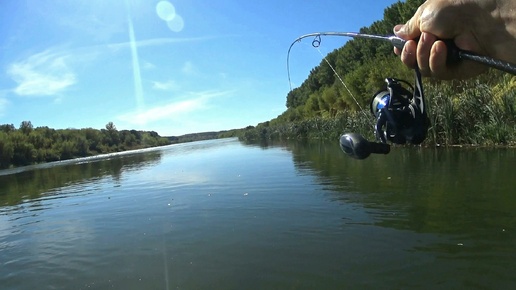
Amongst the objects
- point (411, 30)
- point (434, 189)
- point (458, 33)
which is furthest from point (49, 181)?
point (458, 33)

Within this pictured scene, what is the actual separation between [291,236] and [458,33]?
4083 millimetres

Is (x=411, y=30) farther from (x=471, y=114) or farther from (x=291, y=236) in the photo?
(x=471, y=114)

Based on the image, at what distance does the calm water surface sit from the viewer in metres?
3.98

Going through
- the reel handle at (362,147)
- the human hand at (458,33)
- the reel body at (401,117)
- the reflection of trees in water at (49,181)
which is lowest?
the reflection of trees in water at (49,181)

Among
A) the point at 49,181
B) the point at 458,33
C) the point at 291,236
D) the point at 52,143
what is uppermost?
the point at 52,143

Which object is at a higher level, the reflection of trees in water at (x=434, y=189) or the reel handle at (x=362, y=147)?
the reel handle at (x=362, y=147)

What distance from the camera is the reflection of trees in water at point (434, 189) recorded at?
5.36 meters

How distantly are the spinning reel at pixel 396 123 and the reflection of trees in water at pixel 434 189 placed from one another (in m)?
3.12

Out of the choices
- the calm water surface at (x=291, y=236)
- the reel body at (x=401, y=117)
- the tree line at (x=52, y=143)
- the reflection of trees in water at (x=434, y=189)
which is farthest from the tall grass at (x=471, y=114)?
the tree line at (x=52, y=143)

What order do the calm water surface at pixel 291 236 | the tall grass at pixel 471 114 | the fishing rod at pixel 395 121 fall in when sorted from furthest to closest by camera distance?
1. the tall grass at pixel 471 114
2. the calm water surface at pixel 291 236
3. the fishing rod at pixel 395 121

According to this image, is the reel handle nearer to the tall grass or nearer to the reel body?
the reel body

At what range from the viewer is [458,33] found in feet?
5.39

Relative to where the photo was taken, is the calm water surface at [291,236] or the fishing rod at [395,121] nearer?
the fishing rod at [395,121]

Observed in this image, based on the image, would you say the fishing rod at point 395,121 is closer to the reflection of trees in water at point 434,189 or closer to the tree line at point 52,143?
the reflection of trees in water at point 434,189
